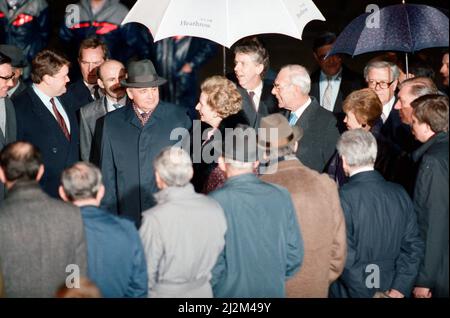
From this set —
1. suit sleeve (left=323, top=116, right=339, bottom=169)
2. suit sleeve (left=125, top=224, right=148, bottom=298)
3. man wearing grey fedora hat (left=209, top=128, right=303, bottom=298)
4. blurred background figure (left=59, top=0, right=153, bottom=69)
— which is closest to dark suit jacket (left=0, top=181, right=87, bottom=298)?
suit sleeve (left=125, top=224, right=148, bottom=298)

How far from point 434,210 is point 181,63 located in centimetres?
454

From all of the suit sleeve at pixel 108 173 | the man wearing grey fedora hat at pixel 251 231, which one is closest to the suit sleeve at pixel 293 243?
the man wearing grey fedora hat at pixel 251 231

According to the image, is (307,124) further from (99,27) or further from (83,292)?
(99,27)

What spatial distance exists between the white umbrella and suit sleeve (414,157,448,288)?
1850 mm

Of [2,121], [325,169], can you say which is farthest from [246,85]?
[2,121]

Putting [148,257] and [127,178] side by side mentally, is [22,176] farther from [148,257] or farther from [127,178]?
[127,178]

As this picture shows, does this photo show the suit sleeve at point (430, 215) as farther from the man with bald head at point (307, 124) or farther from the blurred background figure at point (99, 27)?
the blurred background figure at point (99, 27)

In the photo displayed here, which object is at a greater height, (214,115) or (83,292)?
(214,115)

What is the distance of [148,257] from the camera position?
4258 mm

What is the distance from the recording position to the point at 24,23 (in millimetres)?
8344

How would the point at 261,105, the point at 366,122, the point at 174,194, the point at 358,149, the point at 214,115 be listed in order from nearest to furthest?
the point at 174,194 < the point at 358,149 < the point at 214,115 < the point at 366,122 < the point at 261,105

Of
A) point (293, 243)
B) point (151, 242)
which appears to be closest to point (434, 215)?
point (293, 243)

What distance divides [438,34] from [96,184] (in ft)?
11.0
